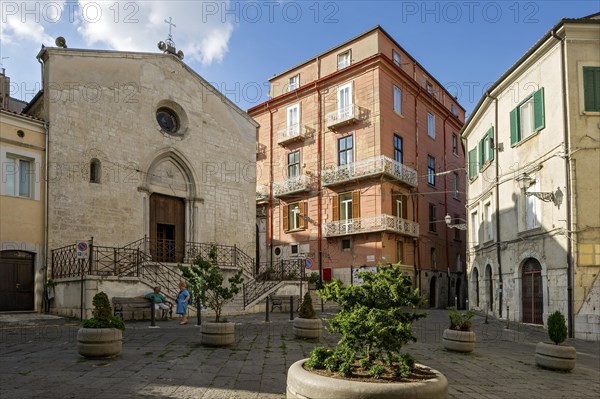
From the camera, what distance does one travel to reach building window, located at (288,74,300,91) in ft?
110

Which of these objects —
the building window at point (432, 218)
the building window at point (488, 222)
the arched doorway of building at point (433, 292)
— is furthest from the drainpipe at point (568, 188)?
the building window at point (432, 218)

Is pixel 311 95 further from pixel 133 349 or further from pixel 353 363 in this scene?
pixel 353 363

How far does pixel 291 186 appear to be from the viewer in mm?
31562

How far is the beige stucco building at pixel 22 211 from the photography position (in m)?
17.0

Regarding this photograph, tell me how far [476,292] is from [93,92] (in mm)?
19992

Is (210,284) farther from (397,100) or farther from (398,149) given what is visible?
(397,100)

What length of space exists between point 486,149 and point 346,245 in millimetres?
9935

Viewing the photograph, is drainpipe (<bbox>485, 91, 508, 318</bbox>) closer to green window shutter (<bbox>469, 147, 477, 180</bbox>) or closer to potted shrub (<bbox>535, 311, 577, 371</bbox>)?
green window shutter (<bbox>469, 147, 477, 180</bbox>)

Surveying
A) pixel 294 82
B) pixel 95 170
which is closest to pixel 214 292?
pixel 95 170

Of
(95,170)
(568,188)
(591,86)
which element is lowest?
(568,188)

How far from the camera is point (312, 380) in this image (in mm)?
4977

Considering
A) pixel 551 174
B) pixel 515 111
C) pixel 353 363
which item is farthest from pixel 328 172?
pixel 353 363

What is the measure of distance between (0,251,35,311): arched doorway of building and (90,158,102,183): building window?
3.90 m

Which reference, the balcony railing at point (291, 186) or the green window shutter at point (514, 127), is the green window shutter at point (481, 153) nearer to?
the green window shutter at point (514, 127)
